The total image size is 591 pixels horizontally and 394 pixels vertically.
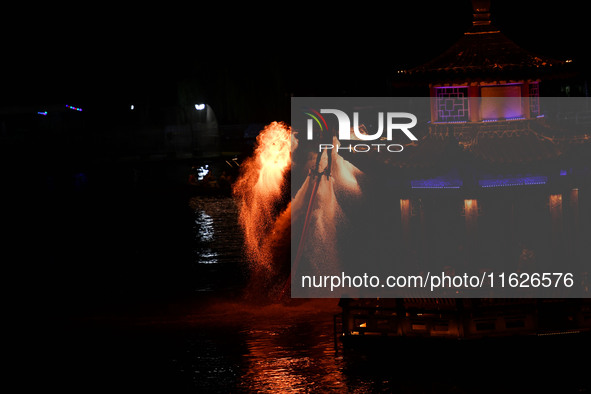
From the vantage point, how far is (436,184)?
15.6 metres

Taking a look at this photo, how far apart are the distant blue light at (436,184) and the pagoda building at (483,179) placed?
19mm

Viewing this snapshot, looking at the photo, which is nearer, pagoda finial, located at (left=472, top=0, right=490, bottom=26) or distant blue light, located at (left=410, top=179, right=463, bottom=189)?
distant blue light, located at (left=410, top=179, right=463, bottom=189)

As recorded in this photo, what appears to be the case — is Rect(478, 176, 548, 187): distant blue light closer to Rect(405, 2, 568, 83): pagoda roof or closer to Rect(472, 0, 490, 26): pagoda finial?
Rect(405, 2, 568, 83): pagoda roof

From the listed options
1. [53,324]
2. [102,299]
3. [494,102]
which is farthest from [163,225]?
[494,102]

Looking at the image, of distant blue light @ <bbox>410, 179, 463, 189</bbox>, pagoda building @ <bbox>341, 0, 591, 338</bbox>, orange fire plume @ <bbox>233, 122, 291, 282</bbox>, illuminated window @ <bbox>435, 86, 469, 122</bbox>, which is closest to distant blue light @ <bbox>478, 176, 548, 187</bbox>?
pagoda building @ <bbox>341, 0, 591, 338</bbox>

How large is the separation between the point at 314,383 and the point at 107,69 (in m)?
49.8

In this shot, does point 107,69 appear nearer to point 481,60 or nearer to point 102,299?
point 102,299

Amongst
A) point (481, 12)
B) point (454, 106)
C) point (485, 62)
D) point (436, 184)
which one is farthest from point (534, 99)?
point (436, 184)

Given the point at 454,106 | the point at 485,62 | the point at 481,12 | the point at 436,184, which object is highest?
the point at 481,12

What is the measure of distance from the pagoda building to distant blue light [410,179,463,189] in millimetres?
19

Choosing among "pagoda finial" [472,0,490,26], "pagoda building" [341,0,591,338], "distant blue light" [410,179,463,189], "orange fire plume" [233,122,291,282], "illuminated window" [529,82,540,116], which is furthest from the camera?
"orange fire plume" [233,122,291,282]

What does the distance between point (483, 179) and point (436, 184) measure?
35.4 inches

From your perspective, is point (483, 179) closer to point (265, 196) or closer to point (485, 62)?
point (485, 62)

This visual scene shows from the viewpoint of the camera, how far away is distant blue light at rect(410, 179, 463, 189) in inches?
609
